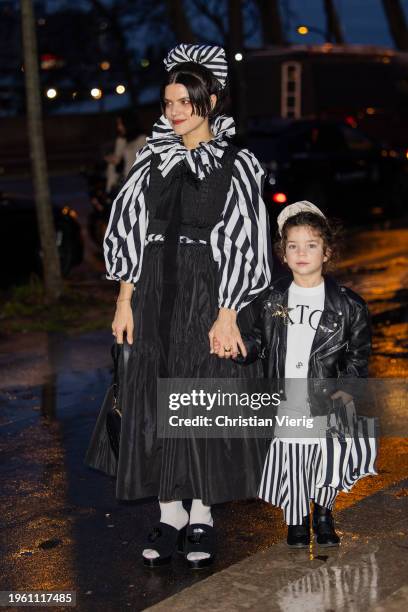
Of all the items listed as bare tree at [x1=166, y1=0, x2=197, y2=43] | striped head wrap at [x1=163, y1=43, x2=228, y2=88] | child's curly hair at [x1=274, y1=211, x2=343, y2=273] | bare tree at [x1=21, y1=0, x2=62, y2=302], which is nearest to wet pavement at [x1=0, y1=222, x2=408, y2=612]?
child's curly hair at [x1=274, y1=211, x2=343, y2=273]

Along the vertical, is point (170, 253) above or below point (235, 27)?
below

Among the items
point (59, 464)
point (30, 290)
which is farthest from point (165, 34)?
point (59, 464)

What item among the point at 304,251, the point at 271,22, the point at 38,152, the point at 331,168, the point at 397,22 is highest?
the point at 397,22

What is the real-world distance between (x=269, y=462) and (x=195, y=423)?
0.37m

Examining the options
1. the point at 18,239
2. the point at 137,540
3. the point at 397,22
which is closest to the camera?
the point at 137,540

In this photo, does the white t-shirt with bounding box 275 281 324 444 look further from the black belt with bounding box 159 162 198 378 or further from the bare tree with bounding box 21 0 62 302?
the bare tree with bounding box 21 0 62 302

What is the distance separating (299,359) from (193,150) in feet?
3.11

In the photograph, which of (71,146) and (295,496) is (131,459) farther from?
(71,146)

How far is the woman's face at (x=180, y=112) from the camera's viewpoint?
5043mm

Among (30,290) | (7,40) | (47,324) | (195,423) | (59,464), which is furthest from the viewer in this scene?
(7,40)

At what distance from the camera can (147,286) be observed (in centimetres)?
505

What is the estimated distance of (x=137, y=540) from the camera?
5.51 metres

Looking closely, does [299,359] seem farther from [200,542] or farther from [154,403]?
[200,542]

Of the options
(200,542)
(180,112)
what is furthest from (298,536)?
(180,112)
